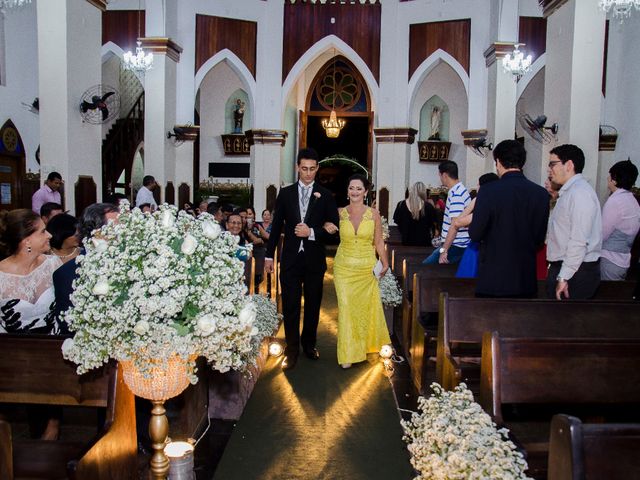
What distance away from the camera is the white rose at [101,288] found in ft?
7.44

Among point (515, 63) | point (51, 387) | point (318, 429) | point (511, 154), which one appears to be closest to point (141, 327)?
point (51, 387)

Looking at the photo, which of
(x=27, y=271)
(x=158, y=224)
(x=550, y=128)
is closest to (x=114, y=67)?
(x=550, y=128)

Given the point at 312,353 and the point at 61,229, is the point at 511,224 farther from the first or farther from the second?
the point at 61,229

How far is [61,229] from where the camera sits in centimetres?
380

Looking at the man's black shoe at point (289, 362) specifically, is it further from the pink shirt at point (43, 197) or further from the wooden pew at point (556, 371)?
the pink shirt at point (43, 197)

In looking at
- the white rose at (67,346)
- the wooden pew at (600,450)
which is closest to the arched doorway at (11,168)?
the white rose at (67,346)

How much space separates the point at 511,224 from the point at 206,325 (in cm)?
242

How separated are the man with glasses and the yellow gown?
1.71m

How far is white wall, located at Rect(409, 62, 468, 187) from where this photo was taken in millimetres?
17859

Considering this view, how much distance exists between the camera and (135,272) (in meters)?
2.35

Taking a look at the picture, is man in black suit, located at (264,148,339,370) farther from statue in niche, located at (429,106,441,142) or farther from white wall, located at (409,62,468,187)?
statue in niche, located at (429,106,441,142)

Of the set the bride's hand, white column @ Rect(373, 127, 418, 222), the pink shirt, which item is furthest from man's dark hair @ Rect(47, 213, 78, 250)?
white column @ Rect(373, 127, 418, 222)

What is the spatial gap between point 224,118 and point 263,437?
52.3ft

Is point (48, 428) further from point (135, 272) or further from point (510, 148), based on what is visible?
point (510, 148)
